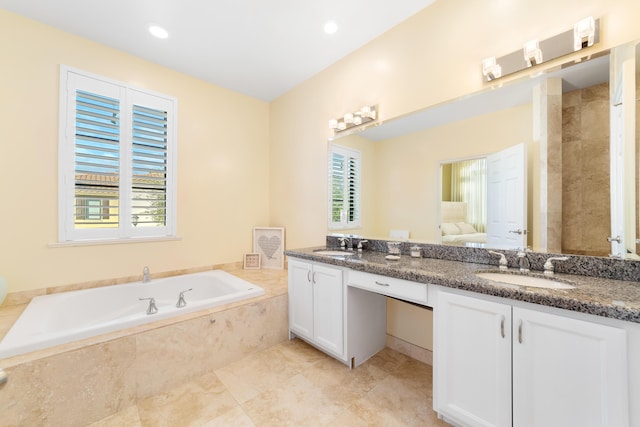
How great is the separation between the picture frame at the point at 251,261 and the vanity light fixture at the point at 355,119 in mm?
1821

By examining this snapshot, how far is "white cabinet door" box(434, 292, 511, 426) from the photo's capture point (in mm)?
1150

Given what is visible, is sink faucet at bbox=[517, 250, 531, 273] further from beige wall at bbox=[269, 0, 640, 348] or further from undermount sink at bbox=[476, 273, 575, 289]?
beige wall at bbox=[269, 0, 640, 348]

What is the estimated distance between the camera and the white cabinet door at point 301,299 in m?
2.15

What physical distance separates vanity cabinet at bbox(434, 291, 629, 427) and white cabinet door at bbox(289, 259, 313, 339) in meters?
1.05

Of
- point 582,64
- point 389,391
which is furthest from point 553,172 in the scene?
point 389,391

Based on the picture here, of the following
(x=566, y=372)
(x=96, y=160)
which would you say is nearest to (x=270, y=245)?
(x=96, y=160)

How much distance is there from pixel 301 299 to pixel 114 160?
2.12 m

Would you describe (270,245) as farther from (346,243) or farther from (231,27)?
(231,27)

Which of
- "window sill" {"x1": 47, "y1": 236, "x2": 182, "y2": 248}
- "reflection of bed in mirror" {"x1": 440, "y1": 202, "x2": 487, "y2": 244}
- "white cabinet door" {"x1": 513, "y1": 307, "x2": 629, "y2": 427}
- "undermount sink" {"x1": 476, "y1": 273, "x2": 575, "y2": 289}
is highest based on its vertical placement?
"reflection of bed in mirror" {"x1": 440, "y1": 202, "x2": 487, "y2": 244}

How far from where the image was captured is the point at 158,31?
7.02 feet

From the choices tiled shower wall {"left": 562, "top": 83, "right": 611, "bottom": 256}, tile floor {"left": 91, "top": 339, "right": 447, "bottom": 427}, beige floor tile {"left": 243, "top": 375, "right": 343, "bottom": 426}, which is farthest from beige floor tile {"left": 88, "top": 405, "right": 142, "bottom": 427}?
tiled shower wall {"left": 562, "top": 83, "right": 611, "bottom": 256}

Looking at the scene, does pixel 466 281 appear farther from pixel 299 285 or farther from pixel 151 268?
pixel 151 268

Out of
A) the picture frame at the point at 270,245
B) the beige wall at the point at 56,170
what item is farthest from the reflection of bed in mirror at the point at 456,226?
the beige wall at the point at 56,170

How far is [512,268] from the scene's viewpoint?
5.04ft
